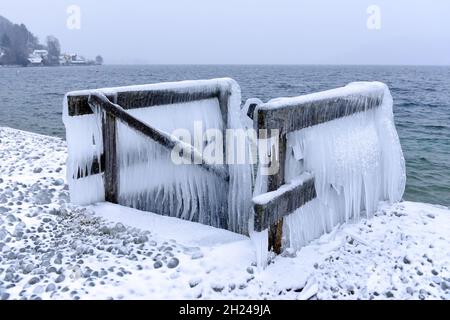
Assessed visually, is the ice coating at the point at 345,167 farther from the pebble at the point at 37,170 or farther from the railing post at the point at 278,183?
the pebble at the point at 37,170

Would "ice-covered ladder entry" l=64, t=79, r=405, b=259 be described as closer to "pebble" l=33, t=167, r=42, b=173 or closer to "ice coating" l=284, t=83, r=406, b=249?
"ice coating" l=284, t=83, r=406, b=249

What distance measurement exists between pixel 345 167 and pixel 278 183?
4.62ft

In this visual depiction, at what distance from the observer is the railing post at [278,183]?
530cm

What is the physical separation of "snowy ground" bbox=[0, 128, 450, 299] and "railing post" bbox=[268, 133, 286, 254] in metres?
0.18

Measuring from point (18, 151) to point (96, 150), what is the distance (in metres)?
5.44

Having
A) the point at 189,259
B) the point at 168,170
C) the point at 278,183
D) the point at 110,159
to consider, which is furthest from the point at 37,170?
the point at 278,183

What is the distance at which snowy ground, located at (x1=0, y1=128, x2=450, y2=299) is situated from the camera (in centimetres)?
468

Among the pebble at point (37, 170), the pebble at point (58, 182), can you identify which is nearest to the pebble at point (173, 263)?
the pebble at point (58, 182)
